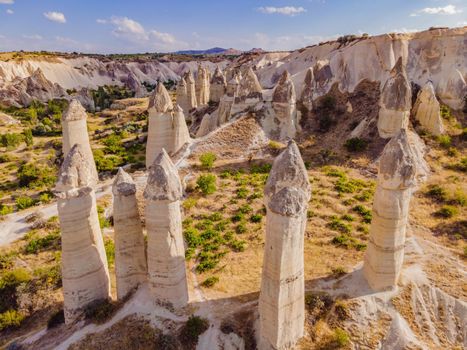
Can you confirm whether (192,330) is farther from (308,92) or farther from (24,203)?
(308,92)

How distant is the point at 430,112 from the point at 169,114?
811 inches

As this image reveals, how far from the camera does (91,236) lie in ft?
43.3

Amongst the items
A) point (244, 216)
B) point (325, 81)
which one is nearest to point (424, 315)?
point (244, 216)

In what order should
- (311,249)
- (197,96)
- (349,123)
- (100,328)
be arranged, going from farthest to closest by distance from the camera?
1. (197,96)
2. (349,123)
3. (311,249)
4. (100,328)

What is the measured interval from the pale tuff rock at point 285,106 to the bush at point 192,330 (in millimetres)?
20726

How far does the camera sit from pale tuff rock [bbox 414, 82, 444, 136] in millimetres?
28406

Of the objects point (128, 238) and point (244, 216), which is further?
point (244, 216)

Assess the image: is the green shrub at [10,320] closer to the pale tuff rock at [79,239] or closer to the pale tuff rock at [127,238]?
the pale tuff rock at [79,239]

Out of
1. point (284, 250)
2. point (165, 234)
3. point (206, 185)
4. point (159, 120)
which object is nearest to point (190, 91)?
point (159, 120)

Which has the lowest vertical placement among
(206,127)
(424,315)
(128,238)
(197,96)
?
(424,315)

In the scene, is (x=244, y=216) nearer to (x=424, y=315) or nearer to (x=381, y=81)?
(x=424, y=315)

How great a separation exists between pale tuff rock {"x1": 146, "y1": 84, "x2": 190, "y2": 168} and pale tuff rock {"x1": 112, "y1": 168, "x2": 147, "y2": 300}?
1316cm

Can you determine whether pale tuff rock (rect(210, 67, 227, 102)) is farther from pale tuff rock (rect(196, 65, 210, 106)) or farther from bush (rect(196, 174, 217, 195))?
bush (rect(196, 174, 217, 195))

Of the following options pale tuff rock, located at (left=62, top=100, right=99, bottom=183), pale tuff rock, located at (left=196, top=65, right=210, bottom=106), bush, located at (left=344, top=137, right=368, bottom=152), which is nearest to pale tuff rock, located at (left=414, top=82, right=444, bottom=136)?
bush, located at (left=344, top=137, right=368, bottom=152)
